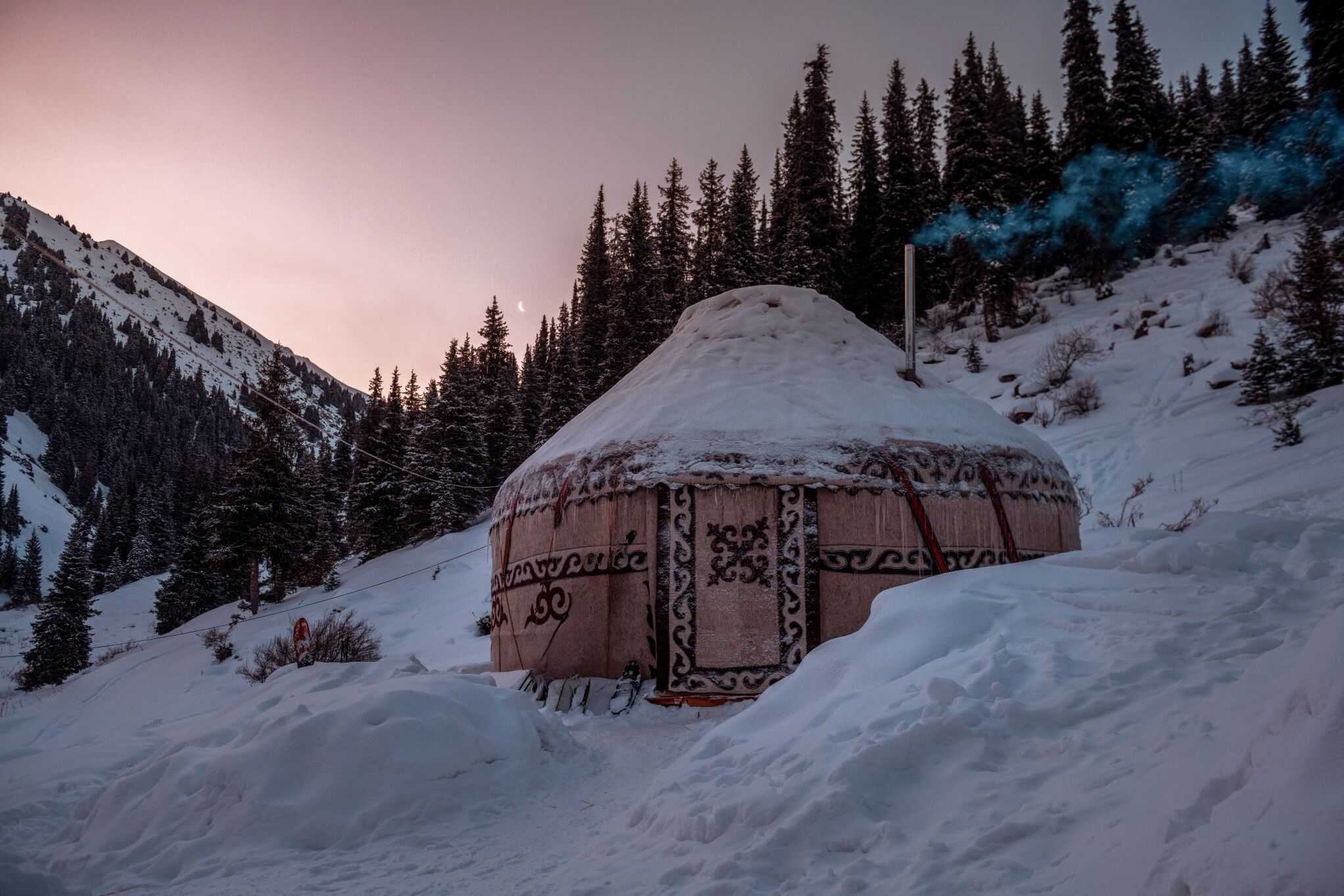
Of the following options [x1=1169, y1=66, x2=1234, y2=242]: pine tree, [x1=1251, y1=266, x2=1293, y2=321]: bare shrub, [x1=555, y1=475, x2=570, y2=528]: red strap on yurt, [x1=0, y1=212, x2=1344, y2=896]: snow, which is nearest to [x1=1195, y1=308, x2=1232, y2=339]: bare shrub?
[x1=1251, y1=266, x2=1293, y2=321]: bare shrub

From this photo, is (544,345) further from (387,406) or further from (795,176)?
(795,176)

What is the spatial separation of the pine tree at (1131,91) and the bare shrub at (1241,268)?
24.5 feet

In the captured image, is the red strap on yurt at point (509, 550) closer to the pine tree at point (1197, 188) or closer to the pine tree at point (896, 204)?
the pine tree at point (896, 204)

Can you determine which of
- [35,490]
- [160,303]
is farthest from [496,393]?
[160,303]

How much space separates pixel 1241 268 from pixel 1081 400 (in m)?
6.97

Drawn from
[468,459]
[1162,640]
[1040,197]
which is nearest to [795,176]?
[1040,197]

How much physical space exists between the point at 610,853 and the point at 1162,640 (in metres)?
1.96

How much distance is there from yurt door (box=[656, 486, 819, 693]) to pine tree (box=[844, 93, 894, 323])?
22.3 meters

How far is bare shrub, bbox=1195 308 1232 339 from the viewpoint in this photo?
51.2 ft

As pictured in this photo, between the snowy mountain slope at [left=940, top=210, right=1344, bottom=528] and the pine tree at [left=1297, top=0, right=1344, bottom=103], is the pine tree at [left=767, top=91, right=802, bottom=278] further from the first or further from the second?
the pine tree at [left=1297, top=0, right=1344, bottom=103]

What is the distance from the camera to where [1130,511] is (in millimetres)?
10812

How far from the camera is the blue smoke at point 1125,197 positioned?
2361cm

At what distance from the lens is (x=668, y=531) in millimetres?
5359

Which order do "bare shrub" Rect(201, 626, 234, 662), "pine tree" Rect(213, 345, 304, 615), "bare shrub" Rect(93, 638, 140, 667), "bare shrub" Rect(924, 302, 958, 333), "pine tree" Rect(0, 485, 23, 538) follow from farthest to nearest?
"pine tree" Rect(0, 485, 23, 538) → "bare shrub" Rect(924, 302, 958, 333) → "bare shrub" Rect(93, 638, 140, 667) → "pine tree" Rect(213, 345, 304, 615) → "bare shrub" Rect(201, 626, 234, 662)
